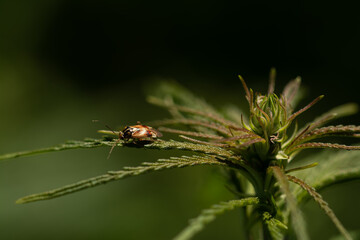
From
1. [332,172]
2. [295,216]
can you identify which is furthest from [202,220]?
[332,172]

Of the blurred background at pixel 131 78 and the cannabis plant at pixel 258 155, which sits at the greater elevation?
the blurred background at pixel 131 78

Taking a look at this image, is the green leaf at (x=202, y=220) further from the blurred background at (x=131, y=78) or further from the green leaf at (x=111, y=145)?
the blurred background at (x=131, y=78)

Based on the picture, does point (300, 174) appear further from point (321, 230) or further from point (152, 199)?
point (152, 199)

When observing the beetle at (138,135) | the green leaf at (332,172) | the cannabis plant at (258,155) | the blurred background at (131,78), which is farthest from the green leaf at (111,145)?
the blurred background at (131,78)

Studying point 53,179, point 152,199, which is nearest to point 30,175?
point 53,179

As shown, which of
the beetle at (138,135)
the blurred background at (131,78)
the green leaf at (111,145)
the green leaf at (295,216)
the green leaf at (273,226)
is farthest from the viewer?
the blurred background at (131,78)

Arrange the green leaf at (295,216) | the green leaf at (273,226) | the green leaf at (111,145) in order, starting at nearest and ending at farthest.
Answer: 1. the green leaf at (295,216)
2. the green leaf at (273,226)
3. the green leaf at (111,145)

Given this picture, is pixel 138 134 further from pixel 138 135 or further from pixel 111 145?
pixel 111 145

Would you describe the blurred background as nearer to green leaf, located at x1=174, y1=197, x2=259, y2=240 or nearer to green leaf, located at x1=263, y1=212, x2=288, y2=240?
green leaf, located at x1=263, y1=212, x2=288, y2=240
